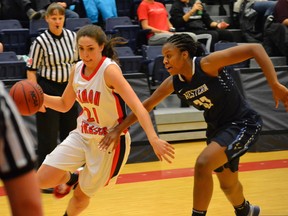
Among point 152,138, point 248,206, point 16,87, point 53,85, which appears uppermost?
point 16,87

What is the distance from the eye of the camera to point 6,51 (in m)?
9.70

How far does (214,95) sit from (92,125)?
95cm

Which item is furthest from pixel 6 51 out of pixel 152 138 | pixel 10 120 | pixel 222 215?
pixel 10 120

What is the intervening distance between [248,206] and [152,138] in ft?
4.64

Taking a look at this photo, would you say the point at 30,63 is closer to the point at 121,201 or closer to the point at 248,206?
the point at 121,201

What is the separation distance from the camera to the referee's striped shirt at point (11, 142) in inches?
73.9

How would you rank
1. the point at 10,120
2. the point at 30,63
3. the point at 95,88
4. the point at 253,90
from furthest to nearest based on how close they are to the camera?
the point at 253,90 < the point at 30,63 < the point at 95,88 < the point at 10,120

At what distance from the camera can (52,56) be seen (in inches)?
270

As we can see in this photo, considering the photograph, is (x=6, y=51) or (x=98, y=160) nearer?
(x=98, y=160)

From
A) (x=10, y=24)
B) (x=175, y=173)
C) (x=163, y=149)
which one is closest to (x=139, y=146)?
(x=175, y=173)

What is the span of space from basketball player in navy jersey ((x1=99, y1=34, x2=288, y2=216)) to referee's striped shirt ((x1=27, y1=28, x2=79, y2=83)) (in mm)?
2153

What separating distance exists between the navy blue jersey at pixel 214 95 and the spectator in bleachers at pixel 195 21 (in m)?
5.91

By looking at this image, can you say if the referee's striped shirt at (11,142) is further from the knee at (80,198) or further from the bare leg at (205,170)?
the knee at (80,198)

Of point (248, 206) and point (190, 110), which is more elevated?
point (248, 206)
